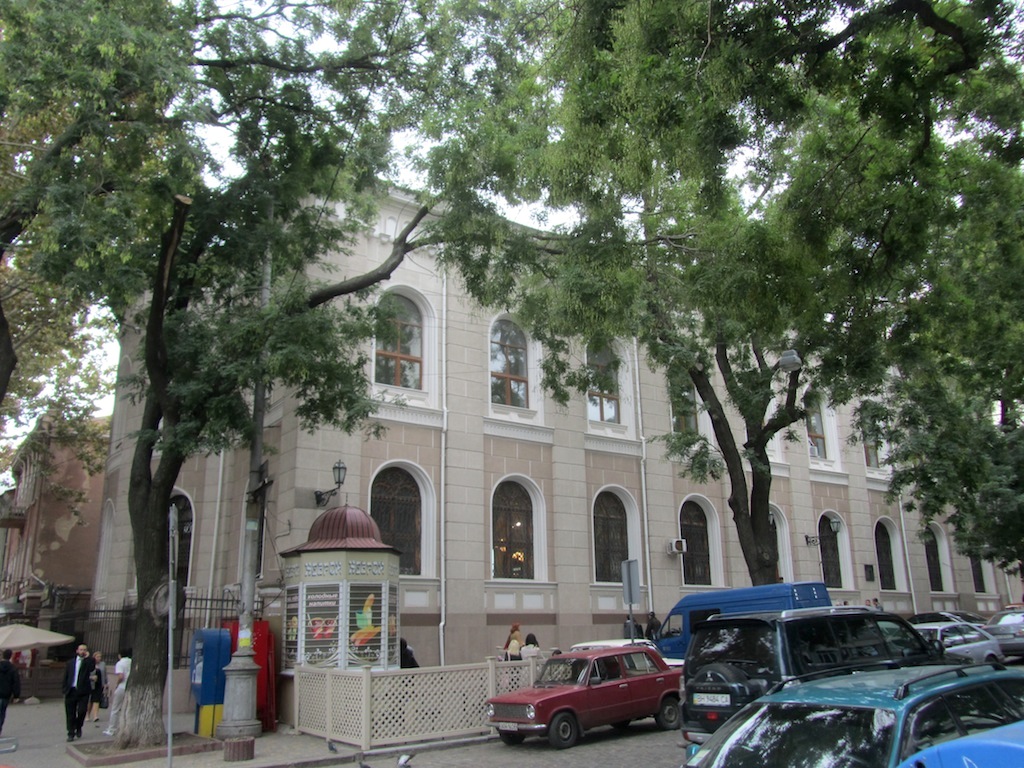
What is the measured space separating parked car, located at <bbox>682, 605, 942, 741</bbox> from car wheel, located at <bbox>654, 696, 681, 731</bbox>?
4483mm

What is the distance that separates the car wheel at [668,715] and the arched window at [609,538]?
8.35m

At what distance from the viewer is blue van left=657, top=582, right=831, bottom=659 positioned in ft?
53.7

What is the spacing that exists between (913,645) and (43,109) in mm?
14041

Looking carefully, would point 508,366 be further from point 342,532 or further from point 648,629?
point 342,532

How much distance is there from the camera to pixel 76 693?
14.9 m

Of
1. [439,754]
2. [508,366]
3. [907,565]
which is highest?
[508,366]

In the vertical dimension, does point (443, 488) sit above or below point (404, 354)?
below

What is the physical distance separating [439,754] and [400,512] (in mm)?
7720

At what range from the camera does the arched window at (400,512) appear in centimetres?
1950

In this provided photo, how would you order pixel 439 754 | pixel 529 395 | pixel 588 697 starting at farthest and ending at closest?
pixel 529 395, pixel 588 697, pixel 439 754

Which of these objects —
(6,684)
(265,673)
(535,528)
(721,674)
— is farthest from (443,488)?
(721,674)

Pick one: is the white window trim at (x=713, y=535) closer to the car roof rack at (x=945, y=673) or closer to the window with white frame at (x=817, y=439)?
the window with white frame at (x=817, y=439)

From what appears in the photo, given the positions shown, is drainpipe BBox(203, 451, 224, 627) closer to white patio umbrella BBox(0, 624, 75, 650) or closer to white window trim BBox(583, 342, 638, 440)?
white patio umbrella BBox(0, 624, 75, 650)

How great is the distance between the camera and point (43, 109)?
39.5ft
